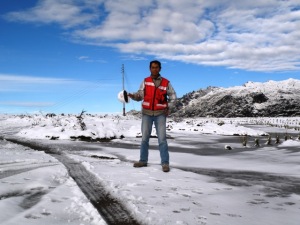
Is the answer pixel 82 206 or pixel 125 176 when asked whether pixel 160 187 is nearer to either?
pixel 125 176

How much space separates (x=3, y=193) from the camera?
11.2 ft

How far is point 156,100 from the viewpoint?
19.8ft

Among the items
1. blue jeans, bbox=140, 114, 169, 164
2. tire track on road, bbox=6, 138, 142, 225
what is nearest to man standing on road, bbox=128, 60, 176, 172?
blue jeans, bbox=140, 114, 169, 164

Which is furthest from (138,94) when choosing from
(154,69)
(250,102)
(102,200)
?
(250,102)

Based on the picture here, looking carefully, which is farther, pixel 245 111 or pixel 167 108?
pixel 245 111

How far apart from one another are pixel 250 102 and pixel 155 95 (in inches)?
3078

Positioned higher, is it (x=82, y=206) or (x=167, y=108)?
(x=167, y=108)

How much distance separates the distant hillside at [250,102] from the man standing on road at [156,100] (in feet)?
229

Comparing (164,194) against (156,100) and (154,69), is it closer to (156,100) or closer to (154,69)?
(156,100)

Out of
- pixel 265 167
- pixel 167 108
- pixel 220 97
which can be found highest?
pixel 220 97

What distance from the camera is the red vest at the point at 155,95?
19.7 feet

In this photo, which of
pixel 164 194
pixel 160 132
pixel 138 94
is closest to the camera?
pixel 164 194

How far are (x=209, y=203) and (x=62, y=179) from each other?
6.61ft

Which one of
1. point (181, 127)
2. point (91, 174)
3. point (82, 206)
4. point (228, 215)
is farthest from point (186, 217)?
point (181, 127)
